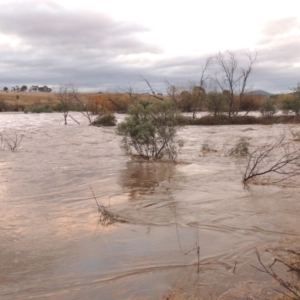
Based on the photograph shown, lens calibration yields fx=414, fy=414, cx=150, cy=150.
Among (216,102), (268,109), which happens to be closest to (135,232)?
(216,102)

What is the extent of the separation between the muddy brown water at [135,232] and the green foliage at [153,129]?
3093 mm

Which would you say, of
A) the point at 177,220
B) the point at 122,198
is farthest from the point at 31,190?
the point at 177,220

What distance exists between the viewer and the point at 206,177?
11383mm

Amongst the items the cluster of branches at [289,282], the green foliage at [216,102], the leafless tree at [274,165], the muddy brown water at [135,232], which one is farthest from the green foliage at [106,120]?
the cluster of branches at [289,282]

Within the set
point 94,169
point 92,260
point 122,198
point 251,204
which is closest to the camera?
point 92,260

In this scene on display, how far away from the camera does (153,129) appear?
49.5 ft

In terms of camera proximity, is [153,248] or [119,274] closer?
[119,274]

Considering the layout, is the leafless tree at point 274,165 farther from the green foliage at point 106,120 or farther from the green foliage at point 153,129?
the green foliage at point 106,120

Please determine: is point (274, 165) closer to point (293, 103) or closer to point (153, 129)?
point (153, 129)

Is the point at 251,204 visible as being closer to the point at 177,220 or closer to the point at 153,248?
the point at 177,220

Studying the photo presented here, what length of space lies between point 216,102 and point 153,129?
1162 inches

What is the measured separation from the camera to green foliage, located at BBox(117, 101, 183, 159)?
15.2 m

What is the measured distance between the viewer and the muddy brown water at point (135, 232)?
15.8 feet

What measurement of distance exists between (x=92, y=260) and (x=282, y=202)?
4542 mm
